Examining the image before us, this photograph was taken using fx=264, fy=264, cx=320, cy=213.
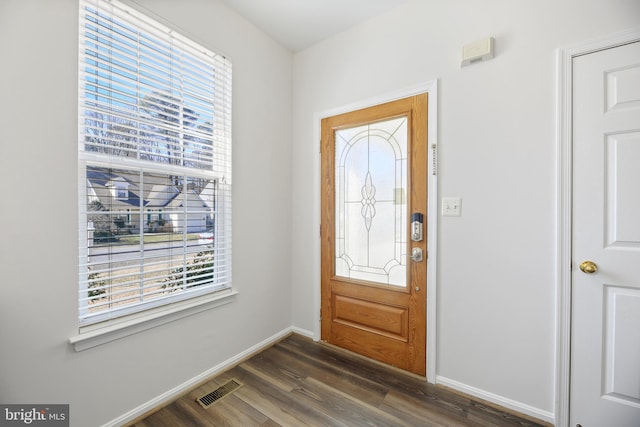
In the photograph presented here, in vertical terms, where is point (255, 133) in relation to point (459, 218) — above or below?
above

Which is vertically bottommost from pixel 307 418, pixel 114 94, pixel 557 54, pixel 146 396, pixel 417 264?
pixel 307 418

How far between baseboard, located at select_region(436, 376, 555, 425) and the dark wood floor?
46mm

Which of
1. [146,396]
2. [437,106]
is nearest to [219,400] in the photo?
[146,396]

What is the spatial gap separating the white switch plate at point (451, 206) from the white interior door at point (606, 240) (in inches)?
23.3

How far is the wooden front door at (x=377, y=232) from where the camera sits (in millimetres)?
2002

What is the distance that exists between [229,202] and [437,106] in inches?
68.4

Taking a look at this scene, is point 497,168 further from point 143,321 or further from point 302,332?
point 143,321

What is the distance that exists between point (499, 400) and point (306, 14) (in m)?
3.15

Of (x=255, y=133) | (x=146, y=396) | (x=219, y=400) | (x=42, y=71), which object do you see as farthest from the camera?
(x=255, y=133)

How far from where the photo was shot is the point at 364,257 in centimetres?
228

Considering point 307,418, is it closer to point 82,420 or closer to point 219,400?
point 219,400

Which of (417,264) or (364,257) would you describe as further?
(364,257)

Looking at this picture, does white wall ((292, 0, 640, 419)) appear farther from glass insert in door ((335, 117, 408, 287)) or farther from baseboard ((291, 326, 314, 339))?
baseboard ((291, 326, 314, 339))

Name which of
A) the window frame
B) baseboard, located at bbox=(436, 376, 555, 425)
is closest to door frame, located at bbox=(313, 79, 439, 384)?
baseboard, located at bbox=(436, 376, 555, 425)
